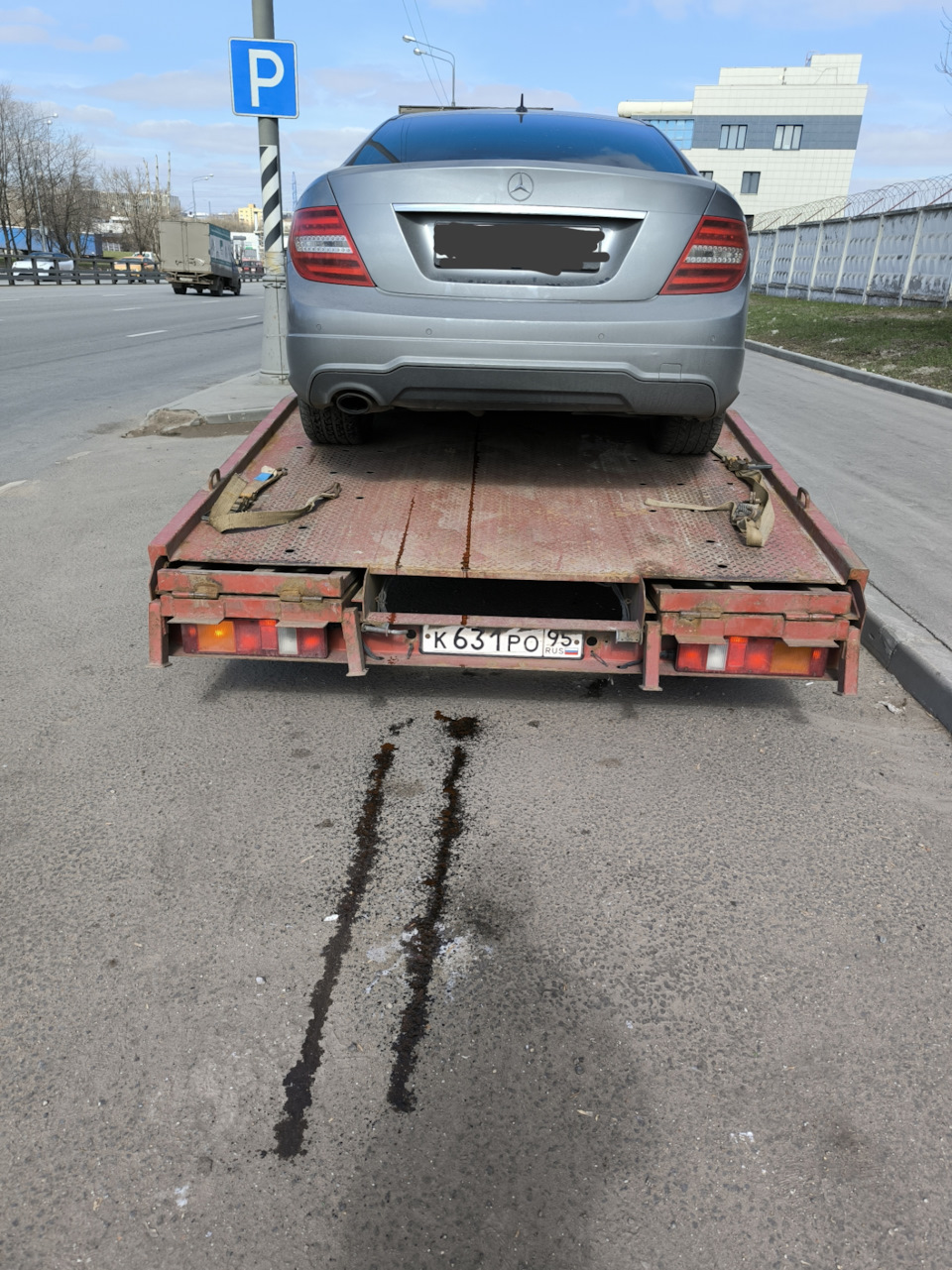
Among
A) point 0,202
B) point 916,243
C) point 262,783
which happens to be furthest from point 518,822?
point 0,202

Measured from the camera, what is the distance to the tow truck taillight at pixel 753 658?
3490 mm

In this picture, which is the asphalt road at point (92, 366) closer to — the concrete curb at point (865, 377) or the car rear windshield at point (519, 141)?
the car rear windshield at point (519, 141)

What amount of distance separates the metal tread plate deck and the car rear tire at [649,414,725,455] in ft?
0.23

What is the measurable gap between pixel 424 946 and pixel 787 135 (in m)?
77.4

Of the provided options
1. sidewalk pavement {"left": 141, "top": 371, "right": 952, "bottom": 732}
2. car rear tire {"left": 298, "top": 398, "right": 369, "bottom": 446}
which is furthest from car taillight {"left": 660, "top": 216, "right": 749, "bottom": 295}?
sidewalk pavement {"left": 141, "top": 371, "right": 952, "bottom": 732}

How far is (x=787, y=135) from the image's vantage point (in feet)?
221

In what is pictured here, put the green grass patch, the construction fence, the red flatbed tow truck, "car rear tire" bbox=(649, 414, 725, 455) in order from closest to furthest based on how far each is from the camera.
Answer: the red flatbed tow truck
"car rear tire" bbox=(649, 414, 725, 455)
the green grass patch
the construction fence

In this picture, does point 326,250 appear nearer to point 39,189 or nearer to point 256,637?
point 256,637

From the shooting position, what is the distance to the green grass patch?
51.6 feet

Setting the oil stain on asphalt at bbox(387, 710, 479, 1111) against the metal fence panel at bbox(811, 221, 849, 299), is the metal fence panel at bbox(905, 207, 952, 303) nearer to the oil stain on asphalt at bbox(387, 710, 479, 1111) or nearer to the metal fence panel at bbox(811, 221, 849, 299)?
the metal fence panel at bbox(811, 221, 849, 299)

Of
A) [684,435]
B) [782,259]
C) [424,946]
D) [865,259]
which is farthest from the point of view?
[782,259]

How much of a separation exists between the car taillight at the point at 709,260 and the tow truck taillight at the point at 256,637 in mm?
1890

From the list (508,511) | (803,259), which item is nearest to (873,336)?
(803,259)

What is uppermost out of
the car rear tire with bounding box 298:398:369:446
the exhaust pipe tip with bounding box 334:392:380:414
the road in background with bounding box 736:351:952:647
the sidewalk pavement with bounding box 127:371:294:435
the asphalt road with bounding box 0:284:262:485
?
the exhaust pipe tip with bounding box 334:392:380:414
